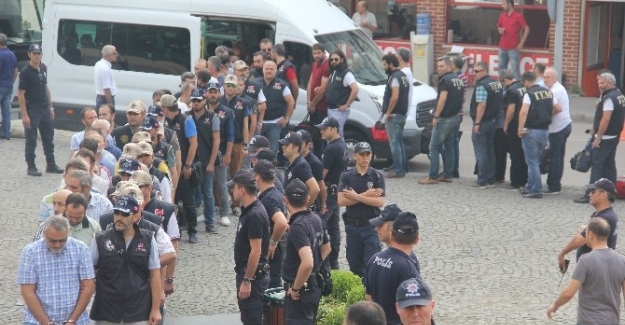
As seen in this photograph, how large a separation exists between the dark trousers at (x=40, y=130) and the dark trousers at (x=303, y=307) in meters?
8.61

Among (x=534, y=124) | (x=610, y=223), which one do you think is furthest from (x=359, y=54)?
(x=610, y=223)

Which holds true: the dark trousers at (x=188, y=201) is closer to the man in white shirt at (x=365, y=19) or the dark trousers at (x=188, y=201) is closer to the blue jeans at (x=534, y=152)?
the blue jeans at (x=534, y=152)

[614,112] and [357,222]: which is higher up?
[614,112]

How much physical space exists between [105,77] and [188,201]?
479cm

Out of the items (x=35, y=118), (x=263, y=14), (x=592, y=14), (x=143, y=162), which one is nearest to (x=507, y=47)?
(x=592, y=14)

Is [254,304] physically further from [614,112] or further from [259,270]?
[614,112]

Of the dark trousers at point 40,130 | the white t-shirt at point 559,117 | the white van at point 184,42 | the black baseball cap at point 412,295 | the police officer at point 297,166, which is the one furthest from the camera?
the white van at point 184,42

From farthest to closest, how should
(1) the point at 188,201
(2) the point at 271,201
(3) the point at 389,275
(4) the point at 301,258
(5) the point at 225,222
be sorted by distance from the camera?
1. (5) the point at 225,222
2. (1) the point at 188,201
3. (2) the point at 271,201
4. (4) the point at 301,258
5. (3) the point at 389,275

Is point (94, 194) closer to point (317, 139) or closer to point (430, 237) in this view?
point (430, 237)

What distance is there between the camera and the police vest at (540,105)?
1645cm

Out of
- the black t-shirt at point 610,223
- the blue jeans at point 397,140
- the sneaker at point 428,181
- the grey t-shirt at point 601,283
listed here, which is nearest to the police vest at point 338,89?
the blue jeans at point 397,140

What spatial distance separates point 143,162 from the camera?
12.0m

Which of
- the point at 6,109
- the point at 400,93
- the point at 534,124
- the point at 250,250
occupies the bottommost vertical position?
the point at 6,109

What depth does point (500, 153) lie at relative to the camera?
17.5 m
